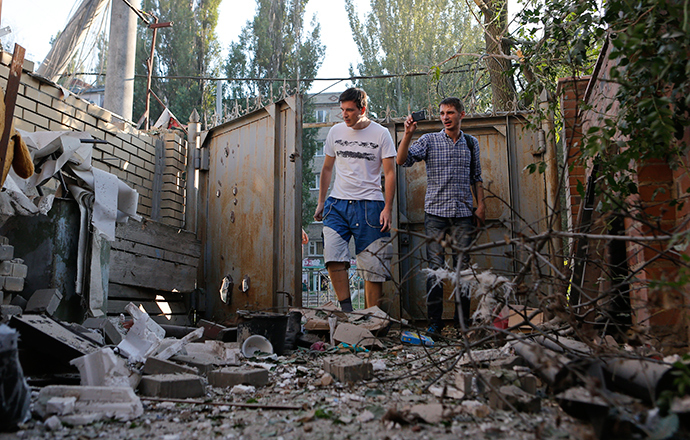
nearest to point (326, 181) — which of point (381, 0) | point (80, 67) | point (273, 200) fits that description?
point (273, 200)

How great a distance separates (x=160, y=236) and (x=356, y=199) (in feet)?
6.77

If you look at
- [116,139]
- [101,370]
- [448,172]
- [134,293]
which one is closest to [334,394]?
[101,370]

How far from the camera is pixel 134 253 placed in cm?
464

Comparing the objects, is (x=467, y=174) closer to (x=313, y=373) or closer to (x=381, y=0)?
(x=313, y=373)

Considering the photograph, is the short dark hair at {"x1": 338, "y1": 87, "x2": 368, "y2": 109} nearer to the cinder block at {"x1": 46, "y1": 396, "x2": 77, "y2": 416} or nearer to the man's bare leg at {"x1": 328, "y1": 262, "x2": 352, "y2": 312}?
the man's bare leg at {"x1": 328, "y1": 262, "x2": 352, "y2": 312}

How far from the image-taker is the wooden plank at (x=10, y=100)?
2879 mm

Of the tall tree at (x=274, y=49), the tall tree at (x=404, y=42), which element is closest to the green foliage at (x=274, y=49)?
the tall tree at (x=274, y=49)

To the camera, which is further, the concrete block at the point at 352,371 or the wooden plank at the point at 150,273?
the wooden plank at the point at 150,273

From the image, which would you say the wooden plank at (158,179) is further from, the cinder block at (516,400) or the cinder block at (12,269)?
the cinder block at (516,400)

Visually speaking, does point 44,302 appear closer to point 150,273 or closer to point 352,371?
point 150,273

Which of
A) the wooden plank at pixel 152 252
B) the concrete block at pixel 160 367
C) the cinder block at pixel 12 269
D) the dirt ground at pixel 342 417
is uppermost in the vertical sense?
the wooden plank at pixel 152 252

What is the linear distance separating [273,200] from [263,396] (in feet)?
10.3

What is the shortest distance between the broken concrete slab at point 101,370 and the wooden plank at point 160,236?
2.39 meters

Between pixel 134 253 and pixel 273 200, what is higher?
pixel 273 200
